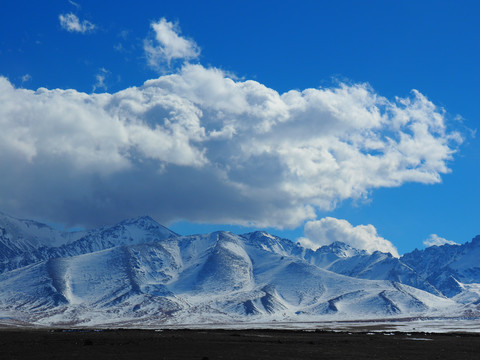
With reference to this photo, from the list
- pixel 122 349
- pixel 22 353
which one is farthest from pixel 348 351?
pixel 22 353

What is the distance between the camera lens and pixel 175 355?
209ft

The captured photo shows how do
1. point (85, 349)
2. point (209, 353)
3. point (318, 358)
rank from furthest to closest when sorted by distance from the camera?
point (85, 349) → point (209, 353) → point (318, 358)

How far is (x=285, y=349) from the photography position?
74.2 meters

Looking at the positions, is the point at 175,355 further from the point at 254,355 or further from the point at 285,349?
the point at 285,349

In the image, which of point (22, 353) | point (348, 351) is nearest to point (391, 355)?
point (348, 351)

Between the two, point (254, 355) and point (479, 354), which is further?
point (479, 354)

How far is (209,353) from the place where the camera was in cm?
6725

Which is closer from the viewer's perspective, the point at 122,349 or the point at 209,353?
the point at 209,353

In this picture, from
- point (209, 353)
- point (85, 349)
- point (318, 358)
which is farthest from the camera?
point (85, 349)

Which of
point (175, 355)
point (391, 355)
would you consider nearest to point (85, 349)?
point (175, 355)

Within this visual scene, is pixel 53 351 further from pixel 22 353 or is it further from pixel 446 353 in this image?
pixel 446 353

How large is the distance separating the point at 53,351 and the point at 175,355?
1690 cm

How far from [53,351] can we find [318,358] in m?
32.9

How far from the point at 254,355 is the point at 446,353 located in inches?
1032
